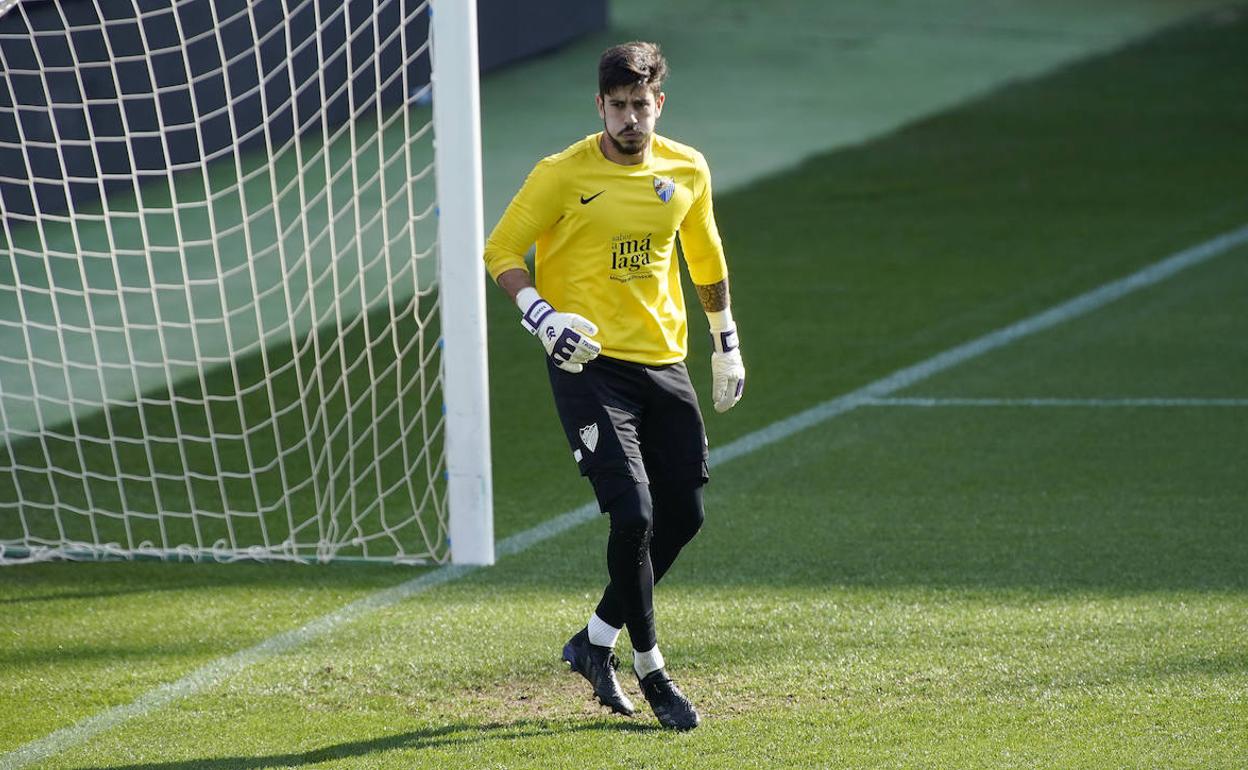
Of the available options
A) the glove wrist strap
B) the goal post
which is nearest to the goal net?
the goal post

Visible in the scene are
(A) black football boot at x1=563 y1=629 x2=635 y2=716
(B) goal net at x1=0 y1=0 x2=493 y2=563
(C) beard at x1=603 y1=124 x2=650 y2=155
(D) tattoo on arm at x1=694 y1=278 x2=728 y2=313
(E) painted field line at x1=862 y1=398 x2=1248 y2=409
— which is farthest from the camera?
(E) painted field line at x1=862 y1=398 x2=1248 y2=409

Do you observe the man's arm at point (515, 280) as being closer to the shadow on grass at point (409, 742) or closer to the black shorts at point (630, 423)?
Answer: the black shorts at point (630, 423)

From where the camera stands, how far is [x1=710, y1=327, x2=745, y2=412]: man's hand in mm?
5109

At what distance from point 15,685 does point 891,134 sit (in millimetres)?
11034

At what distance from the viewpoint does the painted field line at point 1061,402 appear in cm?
830

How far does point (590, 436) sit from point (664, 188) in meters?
0.72

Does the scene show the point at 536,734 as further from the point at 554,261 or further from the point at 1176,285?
the point at 1176,285

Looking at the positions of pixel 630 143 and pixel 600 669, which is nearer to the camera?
pixel 630 143

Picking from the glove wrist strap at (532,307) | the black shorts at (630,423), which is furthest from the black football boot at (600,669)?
the glove wrist strap at (532,307)

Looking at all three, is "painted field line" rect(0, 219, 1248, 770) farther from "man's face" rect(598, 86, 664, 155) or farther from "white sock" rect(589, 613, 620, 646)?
"man's face" rect(598, 86, 664, 155)

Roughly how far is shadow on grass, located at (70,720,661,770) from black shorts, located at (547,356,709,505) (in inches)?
26.6

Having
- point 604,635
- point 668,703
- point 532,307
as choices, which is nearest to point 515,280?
point 532,307

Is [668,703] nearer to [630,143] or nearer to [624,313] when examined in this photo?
[624,313]

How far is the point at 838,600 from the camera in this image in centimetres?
586
